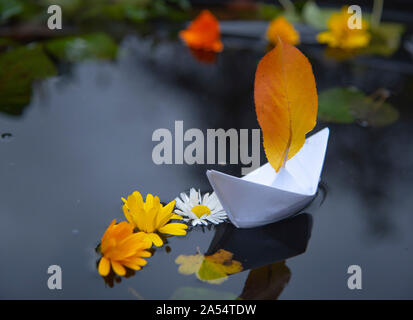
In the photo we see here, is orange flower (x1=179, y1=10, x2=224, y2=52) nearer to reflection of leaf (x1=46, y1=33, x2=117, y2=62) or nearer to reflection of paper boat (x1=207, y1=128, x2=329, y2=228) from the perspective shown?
reflection of leaf (x1=46, y1=33, x2=117, y2=62)

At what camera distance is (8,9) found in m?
1.20

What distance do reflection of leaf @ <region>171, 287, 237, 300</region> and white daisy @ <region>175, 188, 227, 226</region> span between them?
0.35ft

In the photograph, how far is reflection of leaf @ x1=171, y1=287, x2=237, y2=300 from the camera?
20.8 inches

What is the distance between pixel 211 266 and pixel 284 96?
226 mm

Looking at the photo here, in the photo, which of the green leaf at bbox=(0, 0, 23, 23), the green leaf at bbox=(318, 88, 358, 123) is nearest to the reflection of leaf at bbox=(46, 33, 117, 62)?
the green leaf at bbox=(0, 0, 23, 23)

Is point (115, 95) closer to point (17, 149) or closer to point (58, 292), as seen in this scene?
point (17, 149)

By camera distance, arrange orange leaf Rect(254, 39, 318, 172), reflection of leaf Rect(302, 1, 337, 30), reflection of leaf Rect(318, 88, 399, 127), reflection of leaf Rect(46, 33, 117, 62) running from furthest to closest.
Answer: reflection of leaf Rect(302, 1, 337, 30), reflection of leaf Rect(46, 33, 117, 62), reflection of leaf Rect(318, 88, 399, 127), orange leaf Rect(254, 39, 318, 172)

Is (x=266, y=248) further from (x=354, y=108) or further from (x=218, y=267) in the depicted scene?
(x=354, y=108)

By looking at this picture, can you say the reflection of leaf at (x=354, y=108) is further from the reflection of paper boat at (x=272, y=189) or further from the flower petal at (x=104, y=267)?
the flower petal at (x=104, y=267)

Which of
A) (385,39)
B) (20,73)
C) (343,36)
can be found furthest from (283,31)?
(20,73)

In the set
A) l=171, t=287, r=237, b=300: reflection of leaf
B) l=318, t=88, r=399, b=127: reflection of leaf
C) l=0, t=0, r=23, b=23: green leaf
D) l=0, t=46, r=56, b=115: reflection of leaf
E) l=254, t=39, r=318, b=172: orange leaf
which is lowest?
l=171, t=287, r=237, b=300: reflection of leaf

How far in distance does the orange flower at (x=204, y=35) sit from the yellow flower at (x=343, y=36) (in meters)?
0.28

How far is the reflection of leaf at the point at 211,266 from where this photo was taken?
55 centimetres
